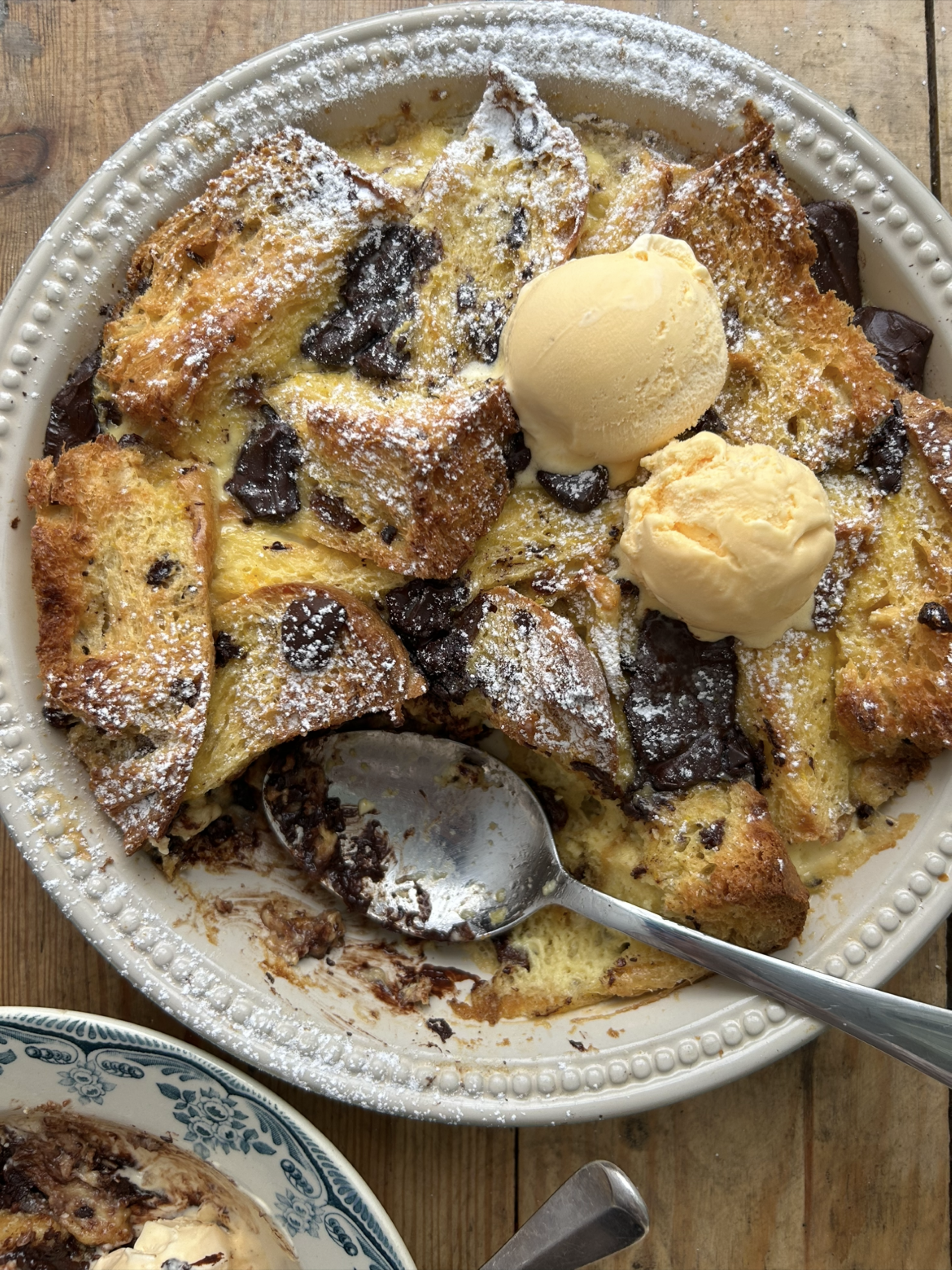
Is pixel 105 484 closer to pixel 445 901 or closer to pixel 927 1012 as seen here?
pixel 445 901

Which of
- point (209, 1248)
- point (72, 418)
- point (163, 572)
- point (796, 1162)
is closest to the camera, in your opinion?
point (163, 572)

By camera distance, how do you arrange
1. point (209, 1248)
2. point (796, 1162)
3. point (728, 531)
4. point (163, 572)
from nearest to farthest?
point (728, 531) < point (163, 572) < point (209, 1248) < point (796, 1162)

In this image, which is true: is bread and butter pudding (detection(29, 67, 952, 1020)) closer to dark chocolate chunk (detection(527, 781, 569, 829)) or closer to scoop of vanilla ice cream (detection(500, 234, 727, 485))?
scoop of vanilla ice cream (detection(500, 234, 727, 485))

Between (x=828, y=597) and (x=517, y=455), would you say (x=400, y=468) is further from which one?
(x=828, y=597)

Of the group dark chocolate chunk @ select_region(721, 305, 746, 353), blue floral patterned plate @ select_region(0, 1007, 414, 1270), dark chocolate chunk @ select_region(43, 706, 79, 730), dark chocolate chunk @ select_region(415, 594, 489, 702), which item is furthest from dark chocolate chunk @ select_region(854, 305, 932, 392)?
blue floral patterned plate @ select_region(0, 1007, 414, 1270)

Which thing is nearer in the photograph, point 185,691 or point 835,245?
point 185,691

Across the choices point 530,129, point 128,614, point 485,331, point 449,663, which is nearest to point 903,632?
point 449,663

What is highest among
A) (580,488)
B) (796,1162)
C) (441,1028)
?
(580,488)

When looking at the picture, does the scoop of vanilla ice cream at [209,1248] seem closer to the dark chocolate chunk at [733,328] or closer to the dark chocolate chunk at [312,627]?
the dark chocolate chunk at [312,627]
